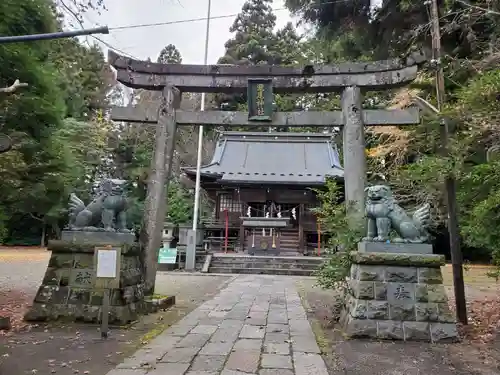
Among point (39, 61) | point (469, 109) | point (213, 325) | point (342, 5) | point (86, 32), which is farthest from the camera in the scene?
point (342, 5)

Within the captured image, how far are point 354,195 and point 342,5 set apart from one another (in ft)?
19.8

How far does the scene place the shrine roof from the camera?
752 inches

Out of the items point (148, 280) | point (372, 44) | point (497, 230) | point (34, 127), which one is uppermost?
point (372, 44)

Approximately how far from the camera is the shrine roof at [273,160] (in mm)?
19109

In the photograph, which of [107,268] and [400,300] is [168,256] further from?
[400,300]

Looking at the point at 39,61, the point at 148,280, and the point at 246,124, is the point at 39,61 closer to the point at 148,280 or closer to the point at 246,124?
the point at 246,124

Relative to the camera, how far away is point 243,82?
6.88 m

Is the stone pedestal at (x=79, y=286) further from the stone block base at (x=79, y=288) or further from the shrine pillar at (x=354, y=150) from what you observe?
the shrine pillar at (x=354, y=150)

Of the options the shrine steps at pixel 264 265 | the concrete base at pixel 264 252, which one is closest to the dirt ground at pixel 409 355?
the shrine steps at pixel 264 265

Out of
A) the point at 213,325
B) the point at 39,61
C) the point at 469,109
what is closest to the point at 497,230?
the point at 469,109

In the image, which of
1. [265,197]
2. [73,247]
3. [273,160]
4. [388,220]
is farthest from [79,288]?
[273,160]

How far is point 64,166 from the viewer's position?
746 centimetres

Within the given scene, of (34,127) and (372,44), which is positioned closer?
(34,127)

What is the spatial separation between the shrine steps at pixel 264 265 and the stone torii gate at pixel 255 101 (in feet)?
29.8
